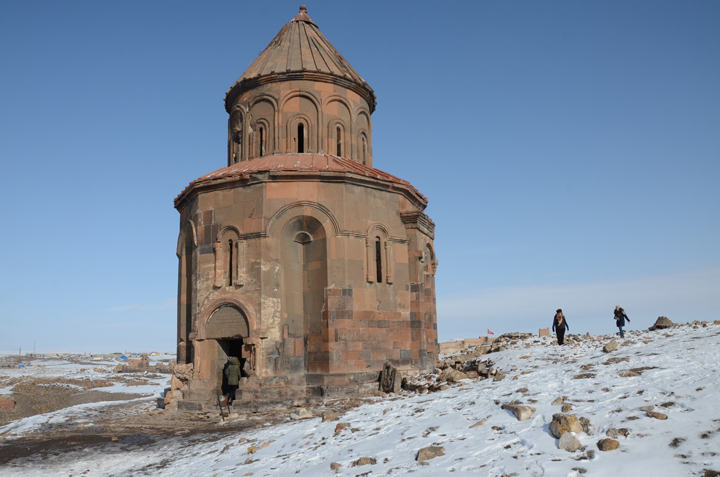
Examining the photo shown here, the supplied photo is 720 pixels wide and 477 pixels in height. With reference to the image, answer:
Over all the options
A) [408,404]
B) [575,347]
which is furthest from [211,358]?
[575,347]

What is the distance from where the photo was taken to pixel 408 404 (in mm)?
9109

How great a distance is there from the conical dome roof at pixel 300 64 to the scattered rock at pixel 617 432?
13.3 metres

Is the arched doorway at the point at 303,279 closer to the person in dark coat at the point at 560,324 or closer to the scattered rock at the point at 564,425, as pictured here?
the person in dark coat at the point at 560,324

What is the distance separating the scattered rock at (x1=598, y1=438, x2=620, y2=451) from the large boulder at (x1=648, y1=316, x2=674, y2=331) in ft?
41.4

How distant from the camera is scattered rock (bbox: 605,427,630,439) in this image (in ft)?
17.6

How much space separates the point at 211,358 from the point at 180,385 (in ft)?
3.35

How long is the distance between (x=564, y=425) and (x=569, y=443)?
0.34m

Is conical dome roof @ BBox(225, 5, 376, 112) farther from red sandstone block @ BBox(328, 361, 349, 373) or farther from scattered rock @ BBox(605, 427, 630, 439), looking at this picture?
scattered rock @ BBox(605, 427, 630, 439)

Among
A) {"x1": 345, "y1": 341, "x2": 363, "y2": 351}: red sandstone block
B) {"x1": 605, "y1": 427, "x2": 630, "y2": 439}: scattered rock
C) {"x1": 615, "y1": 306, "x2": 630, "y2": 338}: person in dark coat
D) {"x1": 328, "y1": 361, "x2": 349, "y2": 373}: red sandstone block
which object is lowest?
{"x1": 605, "y1": 427, "x2": 630, "y2": 439}: scattered rock

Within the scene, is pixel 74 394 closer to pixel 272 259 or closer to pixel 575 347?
pixel 272 259

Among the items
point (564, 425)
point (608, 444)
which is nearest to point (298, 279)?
point (564, 425)

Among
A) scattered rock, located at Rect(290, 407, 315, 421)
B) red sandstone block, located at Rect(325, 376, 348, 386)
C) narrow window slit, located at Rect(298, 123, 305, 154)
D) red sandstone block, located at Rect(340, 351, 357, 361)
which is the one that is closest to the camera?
scattered rock, located at Rect(290, 407, 315, 421)

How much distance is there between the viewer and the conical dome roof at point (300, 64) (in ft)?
53.8

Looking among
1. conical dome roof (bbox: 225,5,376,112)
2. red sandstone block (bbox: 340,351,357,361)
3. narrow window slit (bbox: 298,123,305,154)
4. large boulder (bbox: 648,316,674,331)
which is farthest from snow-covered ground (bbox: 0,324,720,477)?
conical dome roof (bbox: 225,5,376,112)
